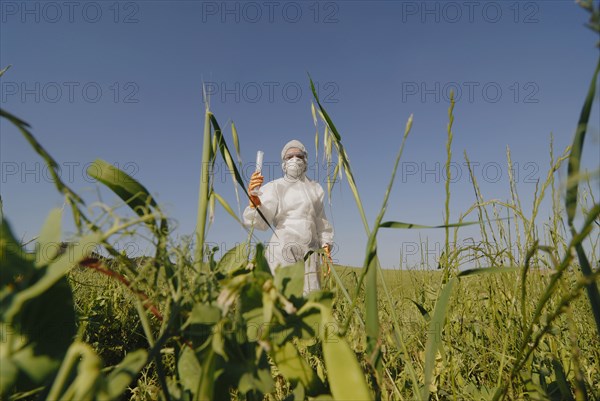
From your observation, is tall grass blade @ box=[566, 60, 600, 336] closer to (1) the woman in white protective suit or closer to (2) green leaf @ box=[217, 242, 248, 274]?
(2) green leaf @ box=[217, 242, 248, 274]

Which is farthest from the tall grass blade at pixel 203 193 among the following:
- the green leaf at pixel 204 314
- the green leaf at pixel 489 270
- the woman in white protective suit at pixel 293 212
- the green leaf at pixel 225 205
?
the woman in white protective suit at pixel 293 212

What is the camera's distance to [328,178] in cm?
92

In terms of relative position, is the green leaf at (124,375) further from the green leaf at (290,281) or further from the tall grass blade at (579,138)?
the tall grass blade at (579,138)

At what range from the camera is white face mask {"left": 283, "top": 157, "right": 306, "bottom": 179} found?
4.67 meters

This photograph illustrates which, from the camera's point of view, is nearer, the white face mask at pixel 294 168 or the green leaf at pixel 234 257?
the green leaf at pixel 234 257

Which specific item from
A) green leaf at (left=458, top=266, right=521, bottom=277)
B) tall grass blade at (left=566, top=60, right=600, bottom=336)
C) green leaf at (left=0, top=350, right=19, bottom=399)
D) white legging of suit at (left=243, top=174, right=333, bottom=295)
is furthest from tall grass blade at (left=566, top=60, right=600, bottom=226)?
white legging of suit at (left=243, top=174, right=333, bottom=295)

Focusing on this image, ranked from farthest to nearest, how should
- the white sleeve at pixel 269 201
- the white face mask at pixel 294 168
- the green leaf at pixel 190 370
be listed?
the white face mask at pixel 294 168, the white sleeve at pixel 269 201, the green leaf at pixel 190 370

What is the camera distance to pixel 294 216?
4273 mm

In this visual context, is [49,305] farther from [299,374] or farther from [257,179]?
[257,179]

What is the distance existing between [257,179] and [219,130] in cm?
350

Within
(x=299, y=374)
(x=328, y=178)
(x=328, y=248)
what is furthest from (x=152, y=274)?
(x=328, y=248)


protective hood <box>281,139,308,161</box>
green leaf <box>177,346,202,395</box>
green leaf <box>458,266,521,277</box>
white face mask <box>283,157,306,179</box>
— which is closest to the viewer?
green leaf <box>177,346,202,395</box>

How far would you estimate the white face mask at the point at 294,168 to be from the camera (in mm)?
4672

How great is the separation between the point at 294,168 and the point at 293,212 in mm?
659
